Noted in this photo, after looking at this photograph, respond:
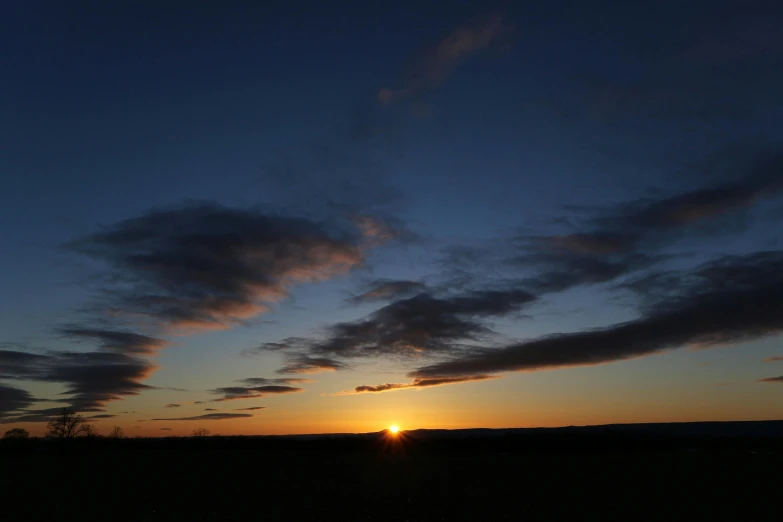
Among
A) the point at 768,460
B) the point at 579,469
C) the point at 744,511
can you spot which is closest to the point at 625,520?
the point at 744,511

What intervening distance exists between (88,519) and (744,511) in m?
33.8

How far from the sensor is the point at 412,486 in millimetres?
42250

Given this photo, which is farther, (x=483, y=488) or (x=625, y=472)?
(x=625, y=472)

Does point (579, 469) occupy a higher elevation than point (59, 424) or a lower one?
lower

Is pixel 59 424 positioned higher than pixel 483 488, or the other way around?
pixel 59 424

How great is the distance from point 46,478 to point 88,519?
31.9 m

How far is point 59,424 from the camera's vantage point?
168 metres

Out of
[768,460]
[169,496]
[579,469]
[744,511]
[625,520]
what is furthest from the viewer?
[768,460]

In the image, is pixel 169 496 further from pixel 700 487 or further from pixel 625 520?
pixel 700 487

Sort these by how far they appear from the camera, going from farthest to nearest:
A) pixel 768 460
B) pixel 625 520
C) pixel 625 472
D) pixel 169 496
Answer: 1. pixel 768 460
2. pixel 625 472
3. pixel 169 496
4. pixel 625 520

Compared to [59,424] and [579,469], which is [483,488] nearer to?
[579,469]

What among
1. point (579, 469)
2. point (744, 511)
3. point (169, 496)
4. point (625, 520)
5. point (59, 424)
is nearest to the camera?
point (625, 520)

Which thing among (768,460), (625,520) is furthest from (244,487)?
(768,460)

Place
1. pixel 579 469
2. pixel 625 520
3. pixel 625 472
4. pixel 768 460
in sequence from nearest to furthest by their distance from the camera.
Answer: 1. pixel 625 520
2. pixel 625 472
3. pixel 579 469
4. pixel 768 460
